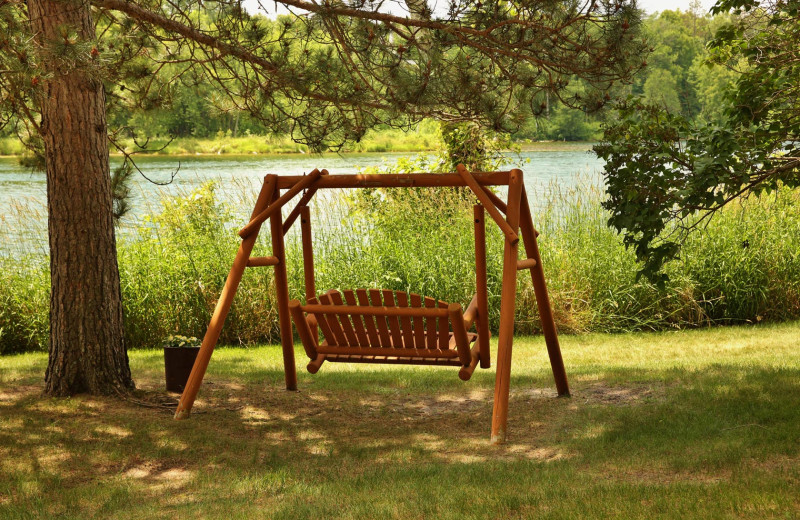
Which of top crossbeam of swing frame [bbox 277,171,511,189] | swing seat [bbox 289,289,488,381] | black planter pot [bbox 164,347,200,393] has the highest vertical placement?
top crossbeam of swing frame [bbox 277,171,511,189]

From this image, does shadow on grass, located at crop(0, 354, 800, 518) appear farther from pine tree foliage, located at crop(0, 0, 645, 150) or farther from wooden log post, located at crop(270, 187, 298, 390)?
pine tree foliage, located at crop(0, 0, 645, 150)

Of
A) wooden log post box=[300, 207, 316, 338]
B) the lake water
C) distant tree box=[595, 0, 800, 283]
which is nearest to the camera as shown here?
distant tree box=[595, 0, 800, 283]

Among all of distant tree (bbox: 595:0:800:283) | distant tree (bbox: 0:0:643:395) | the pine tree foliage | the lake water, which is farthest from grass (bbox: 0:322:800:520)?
the lake water

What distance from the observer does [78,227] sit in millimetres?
4508

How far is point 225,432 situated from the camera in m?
4.36

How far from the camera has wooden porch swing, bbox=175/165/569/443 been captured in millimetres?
4074

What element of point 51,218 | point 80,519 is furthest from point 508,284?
point 51,218

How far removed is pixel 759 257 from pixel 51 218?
6249mm

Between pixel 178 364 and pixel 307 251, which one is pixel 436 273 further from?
pixel 178 364

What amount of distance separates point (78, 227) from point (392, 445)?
2140 millimetres

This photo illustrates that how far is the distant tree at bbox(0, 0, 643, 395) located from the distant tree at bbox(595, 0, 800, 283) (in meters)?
0.58

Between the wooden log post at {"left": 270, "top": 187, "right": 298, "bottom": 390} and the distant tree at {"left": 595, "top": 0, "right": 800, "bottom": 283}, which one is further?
the wooden log post at {"left": 270, "top": 187, "right": 298, "bottom": 390}

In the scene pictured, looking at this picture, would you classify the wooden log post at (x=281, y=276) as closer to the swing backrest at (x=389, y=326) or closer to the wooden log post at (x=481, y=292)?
the swing backrest at (x=389, y=326)

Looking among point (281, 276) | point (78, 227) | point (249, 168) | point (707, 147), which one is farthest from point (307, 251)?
point (249, 168)
